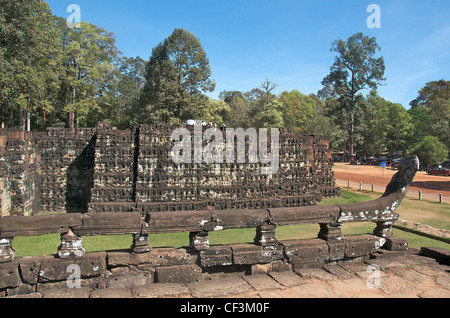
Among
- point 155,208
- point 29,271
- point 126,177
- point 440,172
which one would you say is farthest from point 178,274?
point 440,172

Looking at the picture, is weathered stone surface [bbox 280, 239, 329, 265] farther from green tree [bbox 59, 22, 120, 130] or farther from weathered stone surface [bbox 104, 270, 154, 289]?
green tree [bbox 59, 22, 120, 130]

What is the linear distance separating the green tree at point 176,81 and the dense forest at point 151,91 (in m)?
0.09

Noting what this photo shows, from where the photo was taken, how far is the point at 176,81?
26.4 m

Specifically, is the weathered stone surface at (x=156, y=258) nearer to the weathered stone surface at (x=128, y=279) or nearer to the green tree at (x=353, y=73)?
the weathered stone surface at (x=128, y=279)

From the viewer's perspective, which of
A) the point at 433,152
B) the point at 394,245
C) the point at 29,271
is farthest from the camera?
the point at 433,152

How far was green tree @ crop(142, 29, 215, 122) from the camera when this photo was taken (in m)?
25.2

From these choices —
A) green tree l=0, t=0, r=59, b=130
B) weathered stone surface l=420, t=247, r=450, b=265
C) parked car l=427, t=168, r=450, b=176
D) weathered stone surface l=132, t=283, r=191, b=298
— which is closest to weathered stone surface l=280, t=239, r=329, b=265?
weathered stone surface l=132, t=283, r=191, b=298

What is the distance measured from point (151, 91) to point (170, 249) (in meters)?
24.0

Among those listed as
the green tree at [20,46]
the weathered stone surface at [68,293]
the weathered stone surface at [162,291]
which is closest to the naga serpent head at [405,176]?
the weathered stone surface at [162,291]

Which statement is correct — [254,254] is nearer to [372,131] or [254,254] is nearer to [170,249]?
[170,249]

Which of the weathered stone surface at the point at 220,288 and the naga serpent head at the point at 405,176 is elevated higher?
the naga serpent head at the point at 405,176

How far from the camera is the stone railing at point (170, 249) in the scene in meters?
3.87
